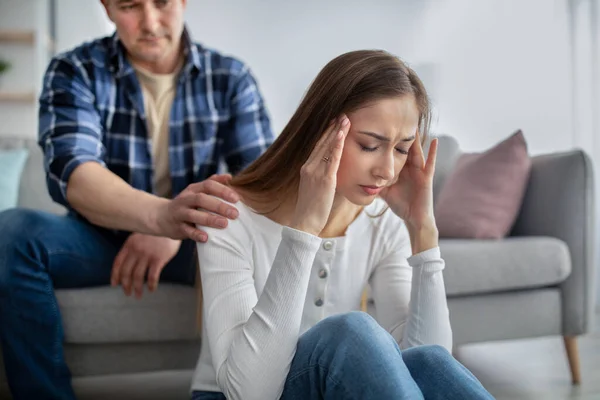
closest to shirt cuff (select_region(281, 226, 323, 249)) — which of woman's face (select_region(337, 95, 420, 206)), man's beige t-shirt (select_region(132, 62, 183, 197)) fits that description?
woman's face (select_region(337, 95, 420, 206))

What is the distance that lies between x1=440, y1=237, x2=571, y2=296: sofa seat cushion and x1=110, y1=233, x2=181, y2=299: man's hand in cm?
69

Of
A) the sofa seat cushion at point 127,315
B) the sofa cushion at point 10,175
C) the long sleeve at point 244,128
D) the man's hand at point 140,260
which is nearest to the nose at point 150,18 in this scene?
the long sleeve at point 244,128

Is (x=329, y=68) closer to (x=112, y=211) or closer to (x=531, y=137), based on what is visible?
(x=112, y=211)

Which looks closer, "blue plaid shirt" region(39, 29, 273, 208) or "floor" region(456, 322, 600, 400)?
"blue plaid shirt" region(39, 29, 273, 208)

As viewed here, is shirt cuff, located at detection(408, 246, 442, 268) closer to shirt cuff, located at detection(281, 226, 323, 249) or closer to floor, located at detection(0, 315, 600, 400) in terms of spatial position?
shirt cuff, located at detection(281, 226, 323, 249)

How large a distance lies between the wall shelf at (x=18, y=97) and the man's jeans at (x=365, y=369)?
10.3ft

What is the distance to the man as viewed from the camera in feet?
4.10

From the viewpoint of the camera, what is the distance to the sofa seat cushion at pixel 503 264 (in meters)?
1.64

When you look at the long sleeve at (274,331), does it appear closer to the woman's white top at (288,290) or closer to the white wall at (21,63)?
the woman's white top at (288,290)

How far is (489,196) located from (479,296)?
357 millimetres

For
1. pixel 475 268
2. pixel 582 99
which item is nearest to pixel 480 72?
pixel 582 99

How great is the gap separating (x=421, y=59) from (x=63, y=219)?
181 centimetres

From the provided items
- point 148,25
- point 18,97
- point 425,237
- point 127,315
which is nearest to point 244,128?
point 148,25

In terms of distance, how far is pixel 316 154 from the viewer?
0.85m
